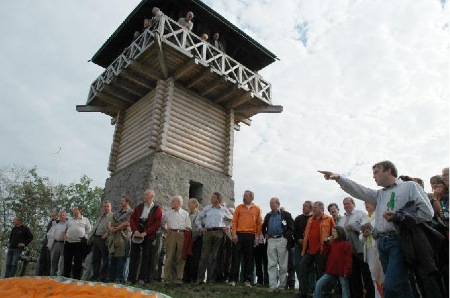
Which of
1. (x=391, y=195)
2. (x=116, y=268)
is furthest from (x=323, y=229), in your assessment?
(x=116, y=268)

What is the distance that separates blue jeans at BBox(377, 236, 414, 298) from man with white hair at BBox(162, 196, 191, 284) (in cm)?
482

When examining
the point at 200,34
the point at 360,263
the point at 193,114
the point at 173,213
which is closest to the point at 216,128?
the point at 193,114

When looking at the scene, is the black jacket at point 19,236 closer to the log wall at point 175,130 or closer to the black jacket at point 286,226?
the log wall at point 175,130

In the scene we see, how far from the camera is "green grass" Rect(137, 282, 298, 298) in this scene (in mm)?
6613

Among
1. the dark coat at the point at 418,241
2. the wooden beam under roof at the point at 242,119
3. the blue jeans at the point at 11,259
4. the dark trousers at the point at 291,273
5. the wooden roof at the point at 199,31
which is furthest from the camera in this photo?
the wooden beam under roof at the point at 242,119

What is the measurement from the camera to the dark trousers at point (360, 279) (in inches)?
269

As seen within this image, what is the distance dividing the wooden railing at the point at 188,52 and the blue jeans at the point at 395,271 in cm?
991

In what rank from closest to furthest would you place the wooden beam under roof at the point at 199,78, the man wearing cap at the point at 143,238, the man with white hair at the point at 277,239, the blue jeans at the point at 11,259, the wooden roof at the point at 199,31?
the man with white hair at the point at 277,239, the man wearing cap at the point at 143,238, the blue jeans at the point at 11,259, the wooden beam under roof at the point at 199,78, the wooden roof at the point at 199,31

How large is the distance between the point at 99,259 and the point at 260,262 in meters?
3.52

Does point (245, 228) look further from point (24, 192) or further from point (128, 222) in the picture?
point (24, 192)

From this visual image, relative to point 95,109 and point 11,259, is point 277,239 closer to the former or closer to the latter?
point 11,259

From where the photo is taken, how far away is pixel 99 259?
29.2ft

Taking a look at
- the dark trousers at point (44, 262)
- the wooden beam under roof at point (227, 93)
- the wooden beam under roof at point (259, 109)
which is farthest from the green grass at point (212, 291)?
the wooden beam under roof at point (259, 109)

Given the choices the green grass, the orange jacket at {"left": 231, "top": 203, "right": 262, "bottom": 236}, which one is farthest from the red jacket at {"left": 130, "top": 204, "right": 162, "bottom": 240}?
the orange jacket at {"left": 231, "top": 203, "right": 262, "bottom": 236}
